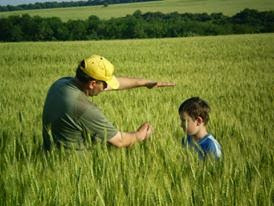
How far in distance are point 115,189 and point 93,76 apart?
1.05 meters

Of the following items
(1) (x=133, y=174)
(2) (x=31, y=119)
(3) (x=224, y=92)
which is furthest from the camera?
(3) (x=224, y=92)

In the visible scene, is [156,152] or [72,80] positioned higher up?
[72,80]

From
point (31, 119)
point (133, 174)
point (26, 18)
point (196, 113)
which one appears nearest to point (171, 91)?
point (31, 119)

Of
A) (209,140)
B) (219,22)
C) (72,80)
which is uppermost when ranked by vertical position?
(72,80)

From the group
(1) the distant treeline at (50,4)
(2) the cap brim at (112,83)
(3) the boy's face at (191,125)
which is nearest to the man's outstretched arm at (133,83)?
(2) the cap brim at (112,83)

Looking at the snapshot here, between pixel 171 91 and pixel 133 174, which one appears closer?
pixel 133 174

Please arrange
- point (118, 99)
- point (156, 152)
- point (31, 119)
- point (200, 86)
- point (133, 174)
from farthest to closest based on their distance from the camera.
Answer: point (200, 86)
point (118, 99)
point (31, 119)
point (156, 152)
point (133, 174)

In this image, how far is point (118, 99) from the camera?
5887 mm

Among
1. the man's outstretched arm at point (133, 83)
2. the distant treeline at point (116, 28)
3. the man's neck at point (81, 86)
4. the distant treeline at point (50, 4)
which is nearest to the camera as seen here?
the man's neck at point (81, 86)

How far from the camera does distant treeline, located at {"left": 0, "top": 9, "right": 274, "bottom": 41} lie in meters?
43.6

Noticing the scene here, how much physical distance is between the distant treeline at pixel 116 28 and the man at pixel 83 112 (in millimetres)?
40817

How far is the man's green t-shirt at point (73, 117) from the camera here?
2.96 metres

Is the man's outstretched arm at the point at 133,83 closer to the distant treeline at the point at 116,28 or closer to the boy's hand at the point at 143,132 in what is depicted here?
the boy's hand at the point at 143,132

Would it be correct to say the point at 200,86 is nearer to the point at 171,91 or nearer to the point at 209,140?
the point at 171,91
